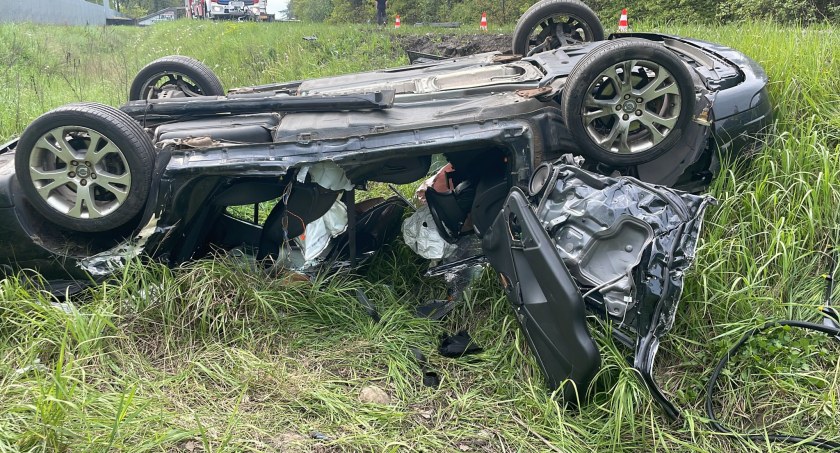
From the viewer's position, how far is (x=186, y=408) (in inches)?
105

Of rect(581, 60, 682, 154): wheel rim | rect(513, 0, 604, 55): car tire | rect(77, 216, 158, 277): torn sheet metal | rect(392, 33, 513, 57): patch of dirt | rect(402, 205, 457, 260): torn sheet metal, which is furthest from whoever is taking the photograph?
rect(392, 33, 513, 57): patch of dirt

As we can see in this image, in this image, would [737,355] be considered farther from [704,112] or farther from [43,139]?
[43,139]

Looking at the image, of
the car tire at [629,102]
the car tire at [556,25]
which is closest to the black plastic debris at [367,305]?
the car tire at [629,102]

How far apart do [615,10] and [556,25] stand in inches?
452

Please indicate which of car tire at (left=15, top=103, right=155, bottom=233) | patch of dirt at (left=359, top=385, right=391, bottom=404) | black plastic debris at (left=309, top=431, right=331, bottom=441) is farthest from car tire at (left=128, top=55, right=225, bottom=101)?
black plastic debris at (left=309, top=431, right=331, bottom=441)

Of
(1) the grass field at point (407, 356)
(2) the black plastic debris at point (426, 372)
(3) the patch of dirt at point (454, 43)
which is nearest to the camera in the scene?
(1) the grass field at point (407, 356)

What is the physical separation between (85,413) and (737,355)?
2.76 m

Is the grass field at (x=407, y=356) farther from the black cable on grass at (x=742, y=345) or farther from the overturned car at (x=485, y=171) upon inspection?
the overturned car at (x=485, y=171)

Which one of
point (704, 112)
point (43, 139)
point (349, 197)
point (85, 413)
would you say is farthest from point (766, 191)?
point (43, 139)

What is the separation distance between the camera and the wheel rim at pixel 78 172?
3.05 meters

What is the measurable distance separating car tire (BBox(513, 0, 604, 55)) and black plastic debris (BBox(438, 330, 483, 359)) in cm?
240

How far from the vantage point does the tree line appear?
9.37 metres

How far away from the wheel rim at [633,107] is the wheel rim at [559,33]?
1.48 m

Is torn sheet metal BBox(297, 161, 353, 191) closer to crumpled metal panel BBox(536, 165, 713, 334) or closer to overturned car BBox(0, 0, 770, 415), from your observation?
overturned car BBox(0, 0, 770, 415)
